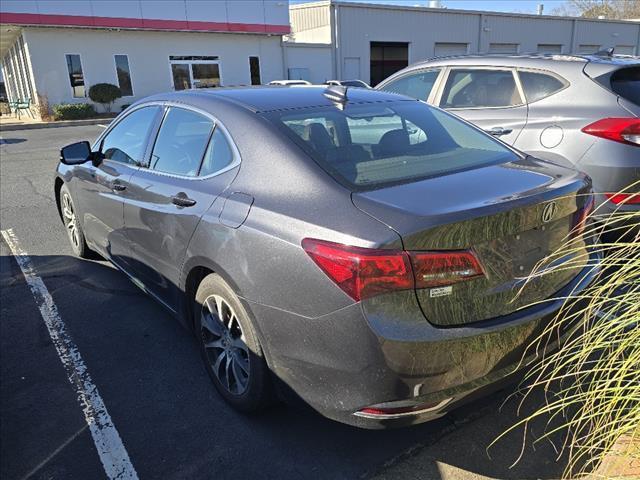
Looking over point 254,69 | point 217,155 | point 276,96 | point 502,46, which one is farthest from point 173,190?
point 502,46

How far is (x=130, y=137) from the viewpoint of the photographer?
4.07 metres

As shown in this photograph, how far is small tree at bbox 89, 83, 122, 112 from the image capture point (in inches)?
925

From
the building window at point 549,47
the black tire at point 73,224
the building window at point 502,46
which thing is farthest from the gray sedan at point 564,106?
the building window at point 549,47

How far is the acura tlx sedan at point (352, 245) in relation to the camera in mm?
2082

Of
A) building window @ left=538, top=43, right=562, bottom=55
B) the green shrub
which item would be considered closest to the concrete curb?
the green shrub

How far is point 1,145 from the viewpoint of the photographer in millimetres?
15820

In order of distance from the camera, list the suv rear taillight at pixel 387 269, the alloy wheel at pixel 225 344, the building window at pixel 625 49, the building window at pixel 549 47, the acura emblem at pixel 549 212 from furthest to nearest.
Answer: the building window at pixel 625 49 < the building window at pixel 549 47 < the alloy wheel at pixel 225 344 < the acura emblem at pixel 549 212 < the suv rear taillight at pixel 387 269

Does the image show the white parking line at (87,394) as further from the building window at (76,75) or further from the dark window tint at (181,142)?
the building window at (76,75)

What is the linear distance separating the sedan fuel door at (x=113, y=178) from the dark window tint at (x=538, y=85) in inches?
131

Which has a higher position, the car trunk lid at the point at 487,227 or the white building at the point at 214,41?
the white building at the point at 214,41

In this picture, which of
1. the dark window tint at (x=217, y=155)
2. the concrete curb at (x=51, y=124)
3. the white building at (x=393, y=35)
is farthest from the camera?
the white building at (x=393, y=35)

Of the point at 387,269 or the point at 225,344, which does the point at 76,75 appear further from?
the point at 387,269

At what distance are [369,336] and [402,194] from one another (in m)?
0.68

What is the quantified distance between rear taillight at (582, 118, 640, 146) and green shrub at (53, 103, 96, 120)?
22753mm
